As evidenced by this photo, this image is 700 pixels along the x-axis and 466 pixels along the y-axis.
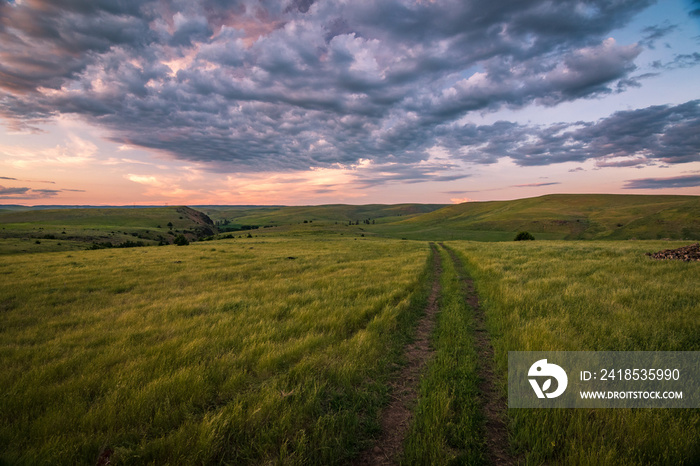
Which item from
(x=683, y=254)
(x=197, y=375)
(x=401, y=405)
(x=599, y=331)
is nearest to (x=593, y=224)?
(x=683, y=254)

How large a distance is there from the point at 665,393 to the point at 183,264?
2403 cm

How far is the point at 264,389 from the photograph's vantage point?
4.99m

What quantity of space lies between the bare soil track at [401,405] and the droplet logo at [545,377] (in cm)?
216

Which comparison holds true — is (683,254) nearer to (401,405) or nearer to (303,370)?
(401,405)

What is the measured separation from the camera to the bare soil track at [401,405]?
391 centimetres

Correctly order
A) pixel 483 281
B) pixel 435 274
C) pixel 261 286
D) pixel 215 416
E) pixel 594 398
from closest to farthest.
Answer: pixel 215 416 < pixel 594 398 < pixel 261 286 < pixel 483 281 < pixel 435 274

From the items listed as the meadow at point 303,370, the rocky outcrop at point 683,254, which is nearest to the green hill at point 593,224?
the rocky outcrop at point 683,254

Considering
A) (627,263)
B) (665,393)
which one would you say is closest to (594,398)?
(665,393)

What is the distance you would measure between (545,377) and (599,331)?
3.13 m

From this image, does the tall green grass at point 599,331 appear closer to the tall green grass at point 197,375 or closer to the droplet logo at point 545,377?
the droplet logo at point 545,377

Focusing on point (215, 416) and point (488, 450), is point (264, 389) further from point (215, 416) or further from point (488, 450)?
point (488, 450)

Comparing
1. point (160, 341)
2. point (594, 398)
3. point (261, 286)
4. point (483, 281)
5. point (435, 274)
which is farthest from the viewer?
point (435, 274)

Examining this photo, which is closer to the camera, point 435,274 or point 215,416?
point 215,416

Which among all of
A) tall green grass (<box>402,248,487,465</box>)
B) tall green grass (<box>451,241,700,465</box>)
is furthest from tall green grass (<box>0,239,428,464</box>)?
tall green grass (<box>451,241,700,465</box>)
